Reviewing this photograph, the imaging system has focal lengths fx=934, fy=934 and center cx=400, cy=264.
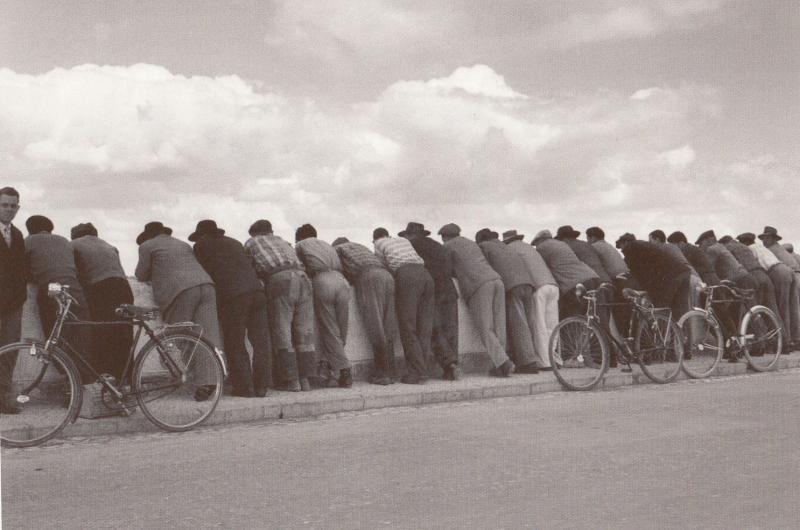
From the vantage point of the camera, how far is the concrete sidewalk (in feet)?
27.1

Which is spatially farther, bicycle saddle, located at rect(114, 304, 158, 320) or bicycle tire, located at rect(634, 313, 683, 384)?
bicycle tire, located at rect(634, 313, 683, 384)

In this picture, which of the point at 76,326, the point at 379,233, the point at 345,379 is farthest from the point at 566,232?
the point at 76,326

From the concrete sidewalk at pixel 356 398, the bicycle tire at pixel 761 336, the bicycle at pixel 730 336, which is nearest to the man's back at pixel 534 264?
the concrete sidewalk at pixel 356 398

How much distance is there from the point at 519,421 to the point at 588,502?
303 centimetres

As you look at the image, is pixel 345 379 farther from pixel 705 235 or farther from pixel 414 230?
pixel 705 235

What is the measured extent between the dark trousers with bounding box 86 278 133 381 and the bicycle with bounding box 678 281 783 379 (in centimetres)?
680

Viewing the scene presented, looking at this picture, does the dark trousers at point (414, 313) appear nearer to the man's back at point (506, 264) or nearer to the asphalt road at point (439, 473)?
the man's back at point (506, 264)

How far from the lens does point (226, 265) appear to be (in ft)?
32.0

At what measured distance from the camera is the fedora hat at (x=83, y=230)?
9.44 metres

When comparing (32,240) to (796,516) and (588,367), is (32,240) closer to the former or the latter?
(588,367)

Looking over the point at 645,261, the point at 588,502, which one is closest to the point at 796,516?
the point at 588,502

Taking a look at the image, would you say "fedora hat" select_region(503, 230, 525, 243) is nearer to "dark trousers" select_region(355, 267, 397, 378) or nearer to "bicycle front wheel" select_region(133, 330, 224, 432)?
"dark trousers" select_region(355, 267, 397, 378)

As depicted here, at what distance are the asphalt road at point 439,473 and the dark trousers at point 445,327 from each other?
2.43 m

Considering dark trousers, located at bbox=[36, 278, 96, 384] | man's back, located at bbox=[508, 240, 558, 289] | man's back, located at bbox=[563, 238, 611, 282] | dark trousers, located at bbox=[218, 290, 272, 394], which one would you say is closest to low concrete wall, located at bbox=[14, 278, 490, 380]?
dark trousers, located at bbox=[36, 278, 96, 384]
